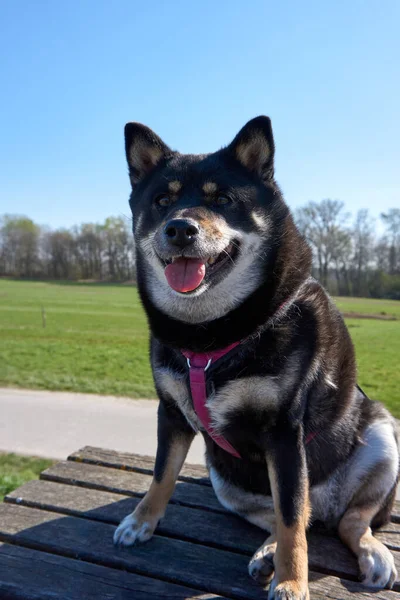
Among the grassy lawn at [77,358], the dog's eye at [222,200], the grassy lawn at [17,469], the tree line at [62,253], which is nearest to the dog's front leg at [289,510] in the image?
the dog's eye at [222,200]

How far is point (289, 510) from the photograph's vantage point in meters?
2.03

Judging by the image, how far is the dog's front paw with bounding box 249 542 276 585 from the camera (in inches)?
83.7

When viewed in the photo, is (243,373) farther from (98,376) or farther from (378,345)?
(378,345)

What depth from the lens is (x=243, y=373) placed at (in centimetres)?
219

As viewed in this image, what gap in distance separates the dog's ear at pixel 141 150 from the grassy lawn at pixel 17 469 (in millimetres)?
3001

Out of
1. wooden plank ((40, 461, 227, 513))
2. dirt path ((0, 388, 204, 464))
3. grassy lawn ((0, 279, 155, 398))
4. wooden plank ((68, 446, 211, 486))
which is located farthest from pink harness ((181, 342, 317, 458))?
dirt path ((0, 388, 204, 464))

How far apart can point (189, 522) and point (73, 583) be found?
2.49 feet

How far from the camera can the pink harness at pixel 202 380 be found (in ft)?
7.40

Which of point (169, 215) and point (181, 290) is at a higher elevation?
point (169, 215)

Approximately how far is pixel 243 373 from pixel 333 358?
0.56 metres

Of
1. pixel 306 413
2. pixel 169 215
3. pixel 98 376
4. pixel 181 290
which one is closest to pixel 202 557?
pixel 306 413

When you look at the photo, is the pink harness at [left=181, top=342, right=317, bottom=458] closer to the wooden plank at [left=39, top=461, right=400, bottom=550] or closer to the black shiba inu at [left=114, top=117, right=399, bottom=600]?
the black shiba inu at [left=114, top=117, right=399, bottom=600]

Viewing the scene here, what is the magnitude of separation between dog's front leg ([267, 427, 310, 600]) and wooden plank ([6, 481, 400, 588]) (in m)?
0.30

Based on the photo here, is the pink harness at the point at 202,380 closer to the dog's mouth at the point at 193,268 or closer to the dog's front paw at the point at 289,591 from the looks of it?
the dog's mouth at the point at 193,268
